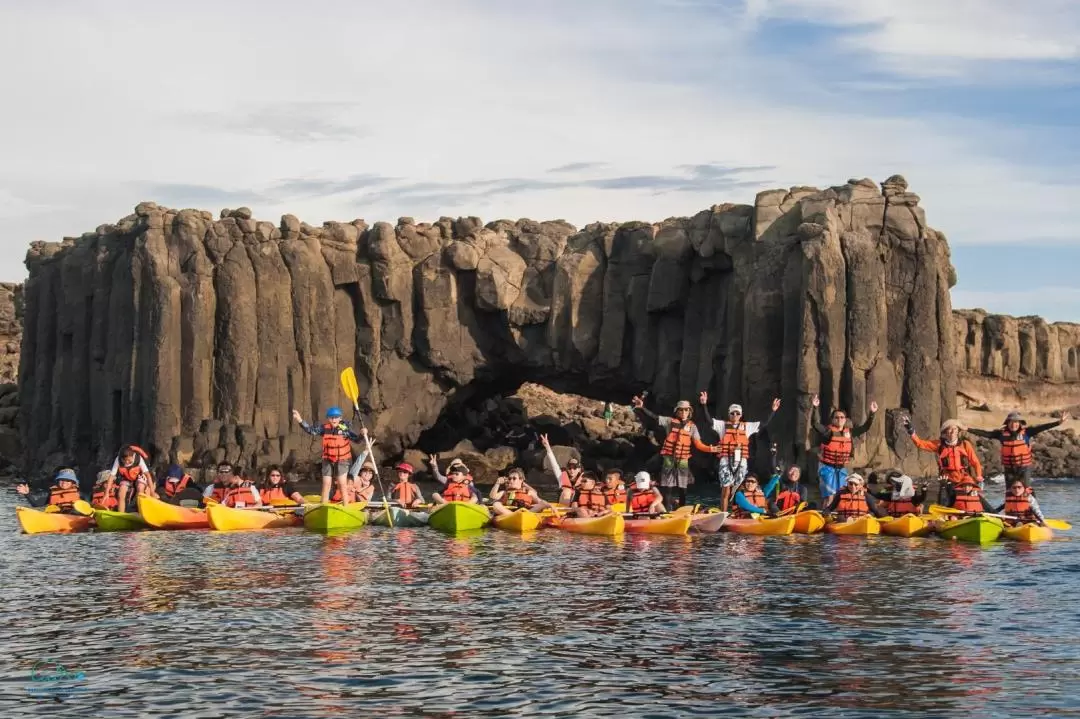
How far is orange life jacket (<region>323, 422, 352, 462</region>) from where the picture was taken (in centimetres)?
3453

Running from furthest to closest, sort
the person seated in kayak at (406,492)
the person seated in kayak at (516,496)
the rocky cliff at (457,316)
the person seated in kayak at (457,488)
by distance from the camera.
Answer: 1. the rocky cliff at (457,316)
2. the person seated in kayak at (406,492)
3. the person seated in kayak at (457,488)
4. the person seated in kayak at (516,496)

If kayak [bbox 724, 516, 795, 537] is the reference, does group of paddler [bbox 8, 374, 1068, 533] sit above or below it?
above

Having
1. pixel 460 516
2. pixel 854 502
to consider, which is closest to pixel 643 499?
pixel 460 516

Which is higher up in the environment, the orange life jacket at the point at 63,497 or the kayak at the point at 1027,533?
the orange life jacket at the point at 63,497

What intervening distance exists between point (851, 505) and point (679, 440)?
440 cm

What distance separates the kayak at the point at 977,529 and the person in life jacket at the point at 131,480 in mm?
17147

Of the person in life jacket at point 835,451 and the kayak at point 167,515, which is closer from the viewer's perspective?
the kayak at point 167,515

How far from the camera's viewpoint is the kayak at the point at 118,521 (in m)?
33.7

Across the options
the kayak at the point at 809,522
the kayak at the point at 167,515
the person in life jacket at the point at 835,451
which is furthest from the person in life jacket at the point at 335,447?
the person in life jacket at the point at 835,451

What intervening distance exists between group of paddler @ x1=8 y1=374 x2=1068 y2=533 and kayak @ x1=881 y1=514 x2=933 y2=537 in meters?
0.43

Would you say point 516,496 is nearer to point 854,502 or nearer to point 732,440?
point 732,440

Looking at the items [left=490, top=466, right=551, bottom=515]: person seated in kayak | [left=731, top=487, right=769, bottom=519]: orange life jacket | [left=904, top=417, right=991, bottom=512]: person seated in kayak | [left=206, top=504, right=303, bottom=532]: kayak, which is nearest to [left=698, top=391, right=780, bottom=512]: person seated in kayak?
[left=731, top=487, right=769, bottom=519]: orange life jacket

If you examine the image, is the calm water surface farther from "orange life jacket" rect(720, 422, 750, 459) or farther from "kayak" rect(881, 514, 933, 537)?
"orange life jacket" rect(720, 422, 750, 459)

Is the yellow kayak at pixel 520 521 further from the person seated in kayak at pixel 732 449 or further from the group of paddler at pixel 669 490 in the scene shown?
the person seated in kayak at pixel 732 449
